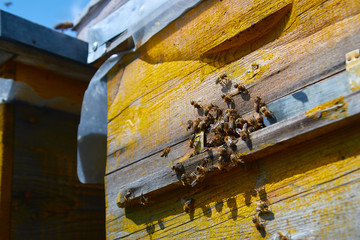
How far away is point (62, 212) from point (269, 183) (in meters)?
1.89

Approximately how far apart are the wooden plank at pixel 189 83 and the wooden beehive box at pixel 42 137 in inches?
27.3

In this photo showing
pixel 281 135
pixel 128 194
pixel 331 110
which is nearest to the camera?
pixel 331 110

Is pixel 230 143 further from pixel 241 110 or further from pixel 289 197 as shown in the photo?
pixel 289 197

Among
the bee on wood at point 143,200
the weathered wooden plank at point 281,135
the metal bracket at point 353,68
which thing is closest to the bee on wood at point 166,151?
the weathered wooden plank at point 281,135

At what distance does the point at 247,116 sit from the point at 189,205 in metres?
0.47

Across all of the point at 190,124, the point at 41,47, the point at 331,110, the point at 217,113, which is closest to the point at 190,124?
the point at 190,124

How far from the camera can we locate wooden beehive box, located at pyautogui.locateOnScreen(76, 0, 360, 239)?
4.76ft

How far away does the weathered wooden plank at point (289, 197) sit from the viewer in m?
1.40

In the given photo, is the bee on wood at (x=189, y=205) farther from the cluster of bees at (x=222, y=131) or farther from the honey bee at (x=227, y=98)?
the honey bee at (x=227, y=98)

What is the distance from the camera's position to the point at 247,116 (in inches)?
70.8

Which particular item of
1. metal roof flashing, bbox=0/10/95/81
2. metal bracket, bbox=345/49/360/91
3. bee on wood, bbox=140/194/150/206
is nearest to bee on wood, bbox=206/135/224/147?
bee on wood, bbox=140/194/150/206

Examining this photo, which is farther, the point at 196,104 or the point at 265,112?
the point at 196,104

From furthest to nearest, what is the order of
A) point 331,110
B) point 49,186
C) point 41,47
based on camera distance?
point 49,186 < point 41,47 < point 331,110

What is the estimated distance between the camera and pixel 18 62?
301cm
